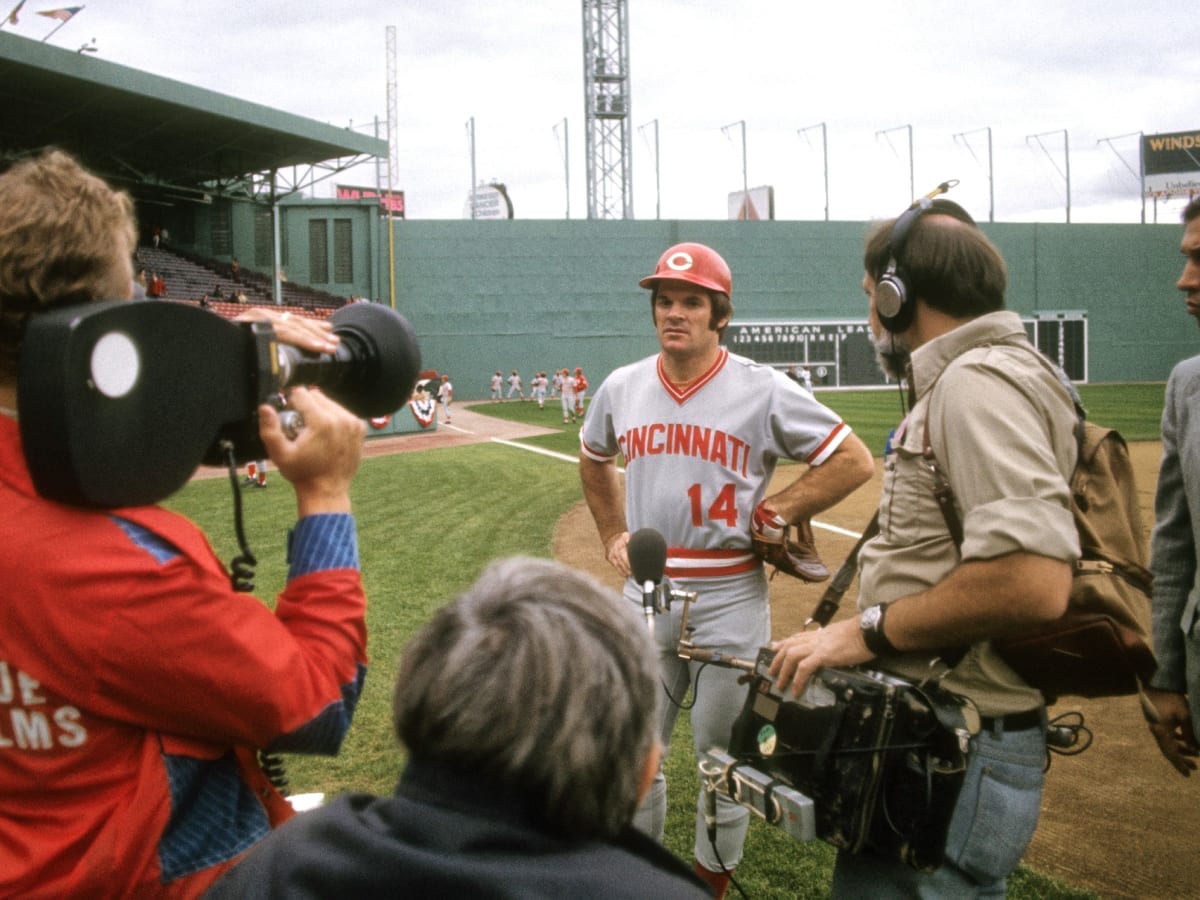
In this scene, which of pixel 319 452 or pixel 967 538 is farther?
pixel 967 538

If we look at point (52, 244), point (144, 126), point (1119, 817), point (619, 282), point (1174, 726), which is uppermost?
point (144, 126)

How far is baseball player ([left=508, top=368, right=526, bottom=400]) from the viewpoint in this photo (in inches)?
1679

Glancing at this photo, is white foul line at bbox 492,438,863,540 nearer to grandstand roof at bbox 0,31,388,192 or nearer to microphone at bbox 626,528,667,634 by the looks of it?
microphone at bbox 626,528,667,634

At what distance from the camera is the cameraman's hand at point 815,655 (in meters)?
2.08

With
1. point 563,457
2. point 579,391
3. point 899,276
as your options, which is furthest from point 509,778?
point 579,391

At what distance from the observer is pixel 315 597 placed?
1.49 metres

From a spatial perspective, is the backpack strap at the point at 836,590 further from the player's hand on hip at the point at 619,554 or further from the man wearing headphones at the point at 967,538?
the player's hand on hip at the point at 619,554

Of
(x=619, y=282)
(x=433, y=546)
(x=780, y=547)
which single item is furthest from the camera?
(x=619, y=282)

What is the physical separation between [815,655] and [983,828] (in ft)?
1.53

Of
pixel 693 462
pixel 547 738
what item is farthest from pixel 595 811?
pixel 693 462

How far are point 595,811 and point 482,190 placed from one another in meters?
57.6

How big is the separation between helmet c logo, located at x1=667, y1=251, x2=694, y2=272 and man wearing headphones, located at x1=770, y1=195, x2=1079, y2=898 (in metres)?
1.42

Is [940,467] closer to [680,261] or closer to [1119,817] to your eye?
[680,261]

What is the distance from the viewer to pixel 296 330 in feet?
5.25
